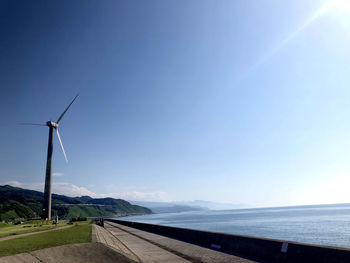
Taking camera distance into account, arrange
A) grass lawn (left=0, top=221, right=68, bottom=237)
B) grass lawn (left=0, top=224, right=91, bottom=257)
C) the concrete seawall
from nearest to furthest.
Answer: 1. the concrete seawall
2. grass lawn (left=0, top=224, right=91, bottom=257)
3. grass lawn (left=0, top=221, right=68, bottom=237)

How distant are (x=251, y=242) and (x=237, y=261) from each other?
7.20 feet

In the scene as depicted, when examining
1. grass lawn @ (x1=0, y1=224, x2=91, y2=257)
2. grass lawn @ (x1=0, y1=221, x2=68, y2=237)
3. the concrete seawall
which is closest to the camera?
the concrete seawall

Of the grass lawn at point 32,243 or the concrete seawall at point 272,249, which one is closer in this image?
the concrete seawall at point 272,249

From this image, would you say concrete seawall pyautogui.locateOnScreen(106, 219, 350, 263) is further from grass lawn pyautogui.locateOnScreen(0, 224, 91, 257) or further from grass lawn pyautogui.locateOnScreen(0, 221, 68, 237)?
grass lawn pyautogui.locateOnScreen(0, 221, 68, 237)

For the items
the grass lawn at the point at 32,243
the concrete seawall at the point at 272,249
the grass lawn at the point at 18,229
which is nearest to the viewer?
the concrete seawall at the point at 272,249

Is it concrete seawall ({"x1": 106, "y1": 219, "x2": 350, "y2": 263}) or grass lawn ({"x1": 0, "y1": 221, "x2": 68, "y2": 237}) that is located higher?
concrete seawall ({"x1": 106, "y1": 219, "x2": 350, "y2": 263})

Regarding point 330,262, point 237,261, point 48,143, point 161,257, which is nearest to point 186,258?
point 161,257

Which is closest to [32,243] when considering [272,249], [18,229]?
[272,249]

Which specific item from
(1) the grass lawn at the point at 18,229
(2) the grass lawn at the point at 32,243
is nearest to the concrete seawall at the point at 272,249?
(2) the grass lawn at the point at 32,243

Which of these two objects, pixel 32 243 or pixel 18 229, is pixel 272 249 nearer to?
pixel 32 243

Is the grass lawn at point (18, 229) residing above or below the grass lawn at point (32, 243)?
below

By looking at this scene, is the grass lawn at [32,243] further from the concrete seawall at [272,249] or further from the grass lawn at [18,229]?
the concrete seawall at [272,249]

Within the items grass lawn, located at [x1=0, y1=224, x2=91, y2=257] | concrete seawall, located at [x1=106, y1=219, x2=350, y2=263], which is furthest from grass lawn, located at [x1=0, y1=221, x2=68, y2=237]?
concrete seawall, located at [x1=106, y1=219, x2=350, y2=263]

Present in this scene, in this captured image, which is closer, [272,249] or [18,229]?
[272,249]
